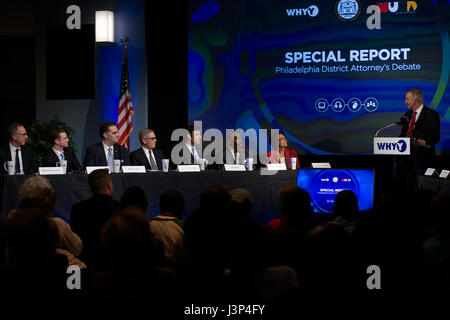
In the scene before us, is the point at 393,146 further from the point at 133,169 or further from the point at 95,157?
the point at 95,157

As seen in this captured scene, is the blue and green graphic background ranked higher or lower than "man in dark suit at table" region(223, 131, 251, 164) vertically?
higher

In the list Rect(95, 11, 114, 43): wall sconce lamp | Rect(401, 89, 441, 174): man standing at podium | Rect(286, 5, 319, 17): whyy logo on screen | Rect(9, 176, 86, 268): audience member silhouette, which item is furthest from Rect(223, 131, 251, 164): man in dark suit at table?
Rect(9, 176, 86, 268): audience member silhouette

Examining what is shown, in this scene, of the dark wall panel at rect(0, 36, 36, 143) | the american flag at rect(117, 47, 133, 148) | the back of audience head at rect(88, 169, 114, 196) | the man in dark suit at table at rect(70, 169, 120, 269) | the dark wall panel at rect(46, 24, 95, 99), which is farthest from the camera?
the dark wall panel at rect(0, 36, 36, 143)

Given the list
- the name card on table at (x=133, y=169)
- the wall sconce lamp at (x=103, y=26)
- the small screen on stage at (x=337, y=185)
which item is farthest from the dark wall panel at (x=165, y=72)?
the small screen on stage at (x=337, y=185)

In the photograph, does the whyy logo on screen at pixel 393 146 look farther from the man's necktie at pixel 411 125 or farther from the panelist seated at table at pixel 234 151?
the panelist seated at table at pixel 234 151

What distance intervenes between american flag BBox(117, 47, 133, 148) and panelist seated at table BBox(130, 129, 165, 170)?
4.25ft

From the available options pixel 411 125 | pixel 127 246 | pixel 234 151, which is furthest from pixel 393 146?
pixel 127 246

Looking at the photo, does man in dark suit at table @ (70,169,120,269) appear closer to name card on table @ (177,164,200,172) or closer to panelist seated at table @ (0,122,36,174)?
name card on table @ (177,164,200,172)

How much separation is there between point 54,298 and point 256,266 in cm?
77

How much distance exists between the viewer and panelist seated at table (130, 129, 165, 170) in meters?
6.53

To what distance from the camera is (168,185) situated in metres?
5.99

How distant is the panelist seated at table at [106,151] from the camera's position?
6238mm
